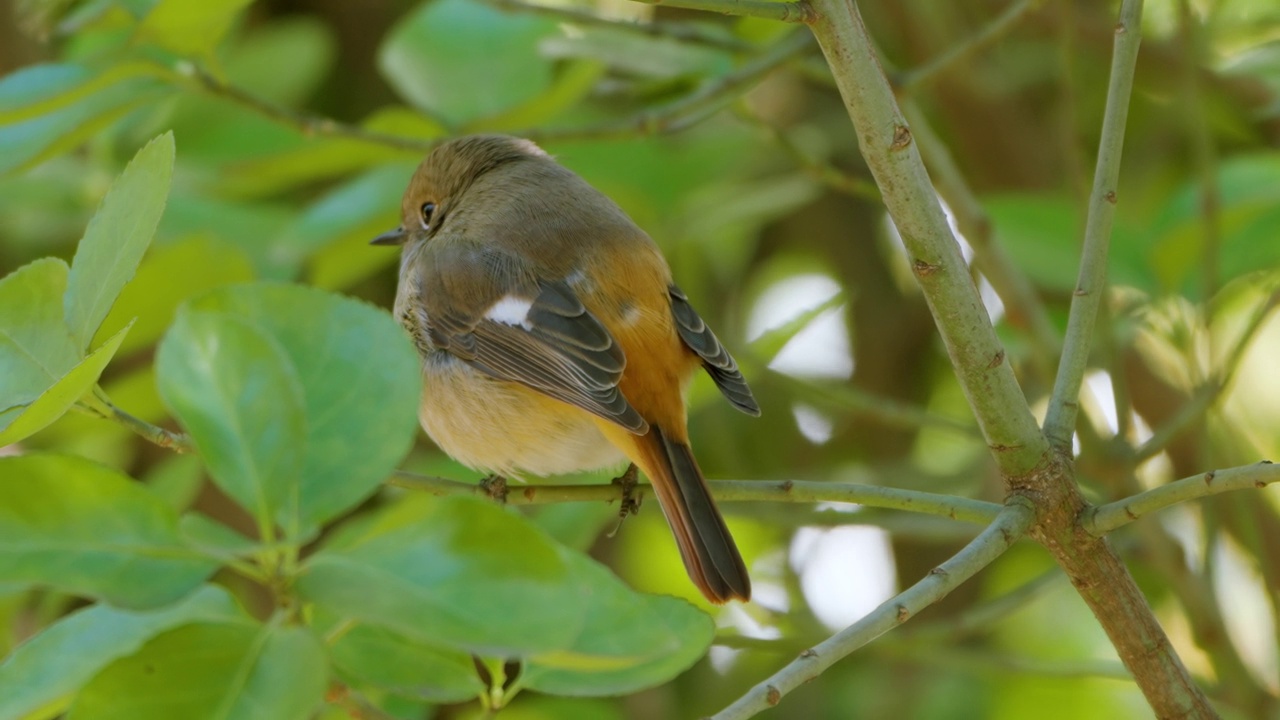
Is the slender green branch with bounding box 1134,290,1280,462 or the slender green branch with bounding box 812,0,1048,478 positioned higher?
the slender green branch with bounding box 1134,290,1280,462

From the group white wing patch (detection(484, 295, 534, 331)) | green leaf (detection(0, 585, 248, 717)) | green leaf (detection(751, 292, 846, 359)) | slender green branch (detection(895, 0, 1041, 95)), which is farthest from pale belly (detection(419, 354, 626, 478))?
green leaf (detection(0, 585, 248, 717))

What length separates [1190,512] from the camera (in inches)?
171

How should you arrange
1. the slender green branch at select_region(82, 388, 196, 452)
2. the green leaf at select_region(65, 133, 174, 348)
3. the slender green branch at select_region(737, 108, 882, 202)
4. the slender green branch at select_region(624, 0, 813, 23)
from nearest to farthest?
the green leaf at select_region(65, 133, 174, 348), the slender green branch at select_region(624, 0, 813, 23), the slender green branch at select_region(82, 388, 196, 452), the slender green branch at select_region(737, 108, 882, 202)

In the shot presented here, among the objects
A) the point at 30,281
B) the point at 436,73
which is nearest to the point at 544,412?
the point at 436,73

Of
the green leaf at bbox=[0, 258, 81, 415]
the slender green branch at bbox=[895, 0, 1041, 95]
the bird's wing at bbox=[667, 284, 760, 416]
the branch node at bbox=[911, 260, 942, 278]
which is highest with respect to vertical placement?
the slender green branch at bbox=[895, 0, 1041, 95]

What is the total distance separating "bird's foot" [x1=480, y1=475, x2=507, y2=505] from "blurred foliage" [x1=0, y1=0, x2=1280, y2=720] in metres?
0.11

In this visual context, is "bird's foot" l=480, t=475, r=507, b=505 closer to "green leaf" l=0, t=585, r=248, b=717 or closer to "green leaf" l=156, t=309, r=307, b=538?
"green leaf" l=0, t=585, r=248, b=717

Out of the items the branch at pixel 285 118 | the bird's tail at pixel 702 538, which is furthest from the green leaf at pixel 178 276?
the bird's tail at pixel 702 538

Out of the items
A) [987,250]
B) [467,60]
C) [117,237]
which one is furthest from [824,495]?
[467,60]

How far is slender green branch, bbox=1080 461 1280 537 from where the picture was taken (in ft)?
4.99

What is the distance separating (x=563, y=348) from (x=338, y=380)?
161cm

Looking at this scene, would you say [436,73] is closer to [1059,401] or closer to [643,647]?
[1059,401]

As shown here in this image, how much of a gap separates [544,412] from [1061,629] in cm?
235

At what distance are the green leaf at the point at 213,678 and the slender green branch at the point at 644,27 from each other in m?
1.84
